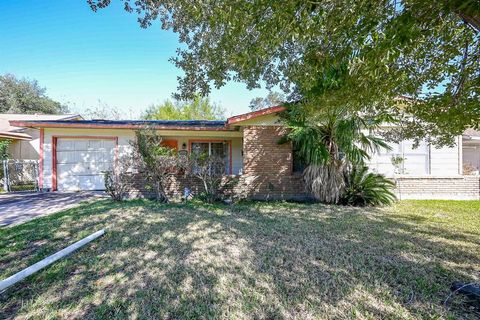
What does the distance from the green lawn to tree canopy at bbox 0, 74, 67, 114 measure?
3004cm

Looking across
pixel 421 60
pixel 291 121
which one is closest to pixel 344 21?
pixel 421 60

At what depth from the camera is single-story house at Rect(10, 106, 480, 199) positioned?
369 inches

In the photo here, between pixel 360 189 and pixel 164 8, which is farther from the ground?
pixel 164 8

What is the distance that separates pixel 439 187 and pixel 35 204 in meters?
15.3

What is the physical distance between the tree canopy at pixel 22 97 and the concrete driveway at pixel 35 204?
2405 cm

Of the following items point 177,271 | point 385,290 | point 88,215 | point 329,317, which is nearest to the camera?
point 329,317

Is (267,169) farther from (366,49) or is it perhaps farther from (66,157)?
(66,157)

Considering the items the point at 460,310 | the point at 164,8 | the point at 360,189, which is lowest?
the point at 460,310

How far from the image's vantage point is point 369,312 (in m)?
2.46

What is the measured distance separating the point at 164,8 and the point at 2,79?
32.9m

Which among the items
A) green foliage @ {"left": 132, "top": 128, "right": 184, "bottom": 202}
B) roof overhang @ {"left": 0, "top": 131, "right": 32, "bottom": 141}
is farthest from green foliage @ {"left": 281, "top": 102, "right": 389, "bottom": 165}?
roof overhang @ {"left": 0, "top": 131, "right": 32, "bottom": 141}

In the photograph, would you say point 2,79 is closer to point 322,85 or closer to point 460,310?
point 322,85

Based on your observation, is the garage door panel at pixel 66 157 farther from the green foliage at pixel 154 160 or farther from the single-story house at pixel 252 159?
the green foliage at pixel 154 160

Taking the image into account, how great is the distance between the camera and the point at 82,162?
1104cm
